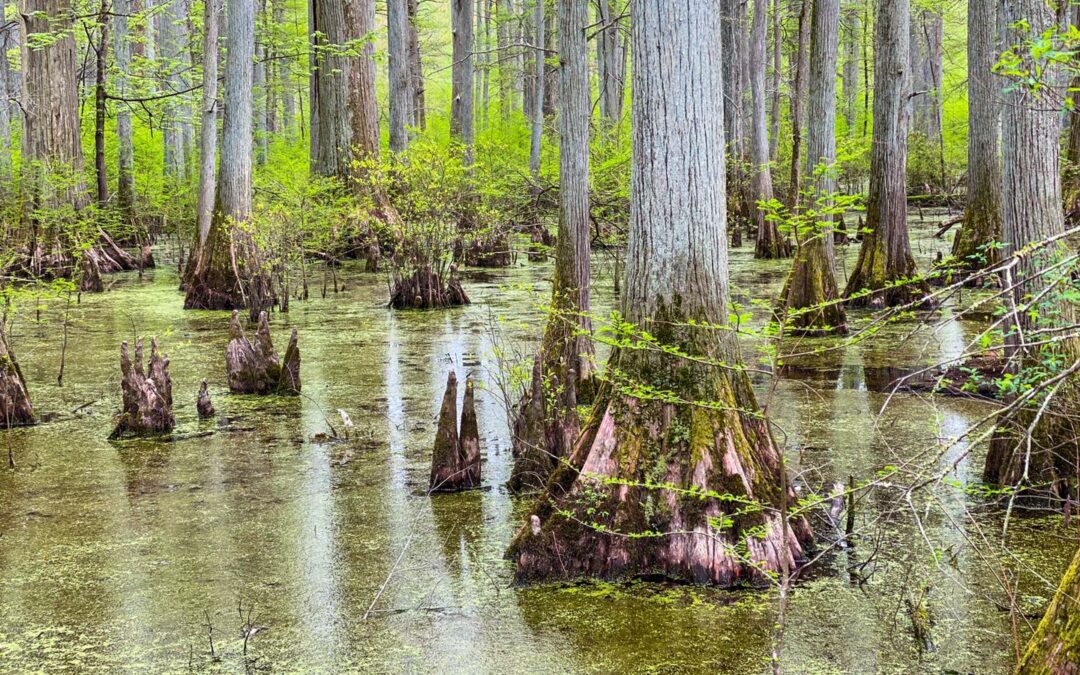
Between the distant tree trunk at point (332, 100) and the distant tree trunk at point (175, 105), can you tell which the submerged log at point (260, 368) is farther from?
the distant tree trunk at point (175, 105)

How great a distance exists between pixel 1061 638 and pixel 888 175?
8.35 metres

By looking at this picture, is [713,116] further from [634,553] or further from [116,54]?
[116,54]

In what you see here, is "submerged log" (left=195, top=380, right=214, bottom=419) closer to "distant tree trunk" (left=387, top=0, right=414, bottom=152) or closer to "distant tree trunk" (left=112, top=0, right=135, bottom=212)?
"distant tree trunk" (left=387, top=0, right=414, bottom=152)

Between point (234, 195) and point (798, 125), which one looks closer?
point (798, 125)

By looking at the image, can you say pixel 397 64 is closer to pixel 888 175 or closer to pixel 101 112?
pixel 101 112

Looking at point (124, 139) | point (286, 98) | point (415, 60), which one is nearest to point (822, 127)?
point (124, 139)

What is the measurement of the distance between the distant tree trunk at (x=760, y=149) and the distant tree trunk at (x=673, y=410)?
11.4 metres

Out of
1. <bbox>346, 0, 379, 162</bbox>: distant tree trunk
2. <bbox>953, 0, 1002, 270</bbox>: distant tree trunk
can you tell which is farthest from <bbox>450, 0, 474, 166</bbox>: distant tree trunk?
<bbox>953, 0, 1002, 270</bbox>: distant tree trunk

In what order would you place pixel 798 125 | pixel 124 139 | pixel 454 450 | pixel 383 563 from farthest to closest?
pixel 124 139 → pixel 798 125 → pixel 454 450 → pixel 383 563

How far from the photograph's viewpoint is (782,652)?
3.08m

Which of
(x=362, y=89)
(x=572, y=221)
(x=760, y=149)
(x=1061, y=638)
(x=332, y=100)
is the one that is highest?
(x=362, y=89)

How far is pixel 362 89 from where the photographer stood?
605 inches

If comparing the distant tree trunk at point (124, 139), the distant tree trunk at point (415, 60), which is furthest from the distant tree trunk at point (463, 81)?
the distant tree trunk at point (124, 139)

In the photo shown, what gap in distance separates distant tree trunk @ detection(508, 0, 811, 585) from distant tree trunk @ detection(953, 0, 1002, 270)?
6870 mm
